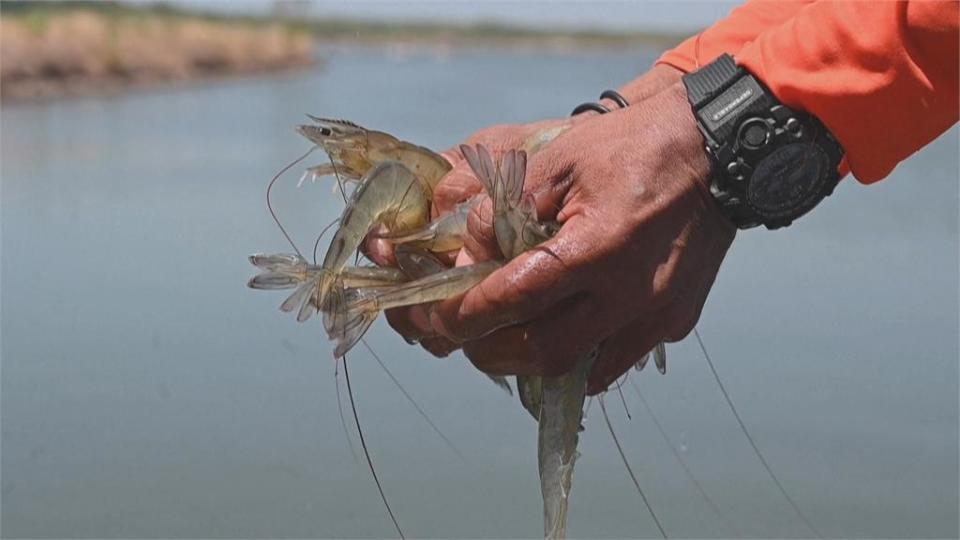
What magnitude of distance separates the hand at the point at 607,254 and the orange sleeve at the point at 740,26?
0.54 meters

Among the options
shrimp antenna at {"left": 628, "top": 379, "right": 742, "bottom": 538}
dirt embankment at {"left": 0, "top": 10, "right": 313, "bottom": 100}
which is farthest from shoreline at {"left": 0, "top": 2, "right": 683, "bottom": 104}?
shrimp antenna at {"left": 628, "top": 379, "right": 742, "bottom": 538}

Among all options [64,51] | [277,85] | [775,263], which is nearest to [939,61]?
[775,263]

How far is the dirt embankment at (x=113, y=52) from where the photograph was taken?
19.3m

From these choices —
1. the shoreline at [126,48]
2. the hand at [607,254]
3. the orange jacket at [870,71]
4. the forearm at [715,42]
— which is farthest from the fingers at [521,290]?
the shoreline at [126,48]

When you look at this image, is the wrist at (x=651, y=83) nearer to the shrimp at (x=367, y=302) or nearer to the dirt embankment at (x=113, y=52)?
the shrimp at (x=367, y=302)

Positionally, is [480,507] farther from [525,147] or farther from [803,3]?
[803,3]

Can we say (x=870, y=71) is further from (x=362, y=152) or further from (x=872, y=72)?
(x=362, y=152)

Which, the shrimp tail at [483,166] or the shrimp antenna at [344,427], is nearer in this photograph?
the shrimp tail at [483,166]

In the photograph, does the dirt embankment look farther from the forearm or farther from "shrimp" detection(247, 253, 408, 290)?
"shrimp" detection(247, 253, 408, 290)

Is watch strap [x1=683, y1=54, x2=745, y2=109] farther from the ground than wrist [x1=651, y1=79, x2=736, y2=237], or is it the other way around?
watch strap [x1=683, y1=54, x2=745, y2=109]

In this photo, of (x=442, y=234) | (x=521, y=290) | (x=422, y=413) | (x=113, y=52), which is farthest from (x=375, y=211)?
(x=113, y=52)

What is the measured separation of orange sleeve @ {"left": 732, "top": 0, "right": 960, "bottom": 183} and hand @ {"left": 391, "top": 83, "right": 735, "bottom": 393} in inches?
6.9

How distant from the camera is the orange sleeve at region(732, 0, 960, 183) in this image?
2.08m

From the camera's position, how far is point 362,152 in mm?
2725
